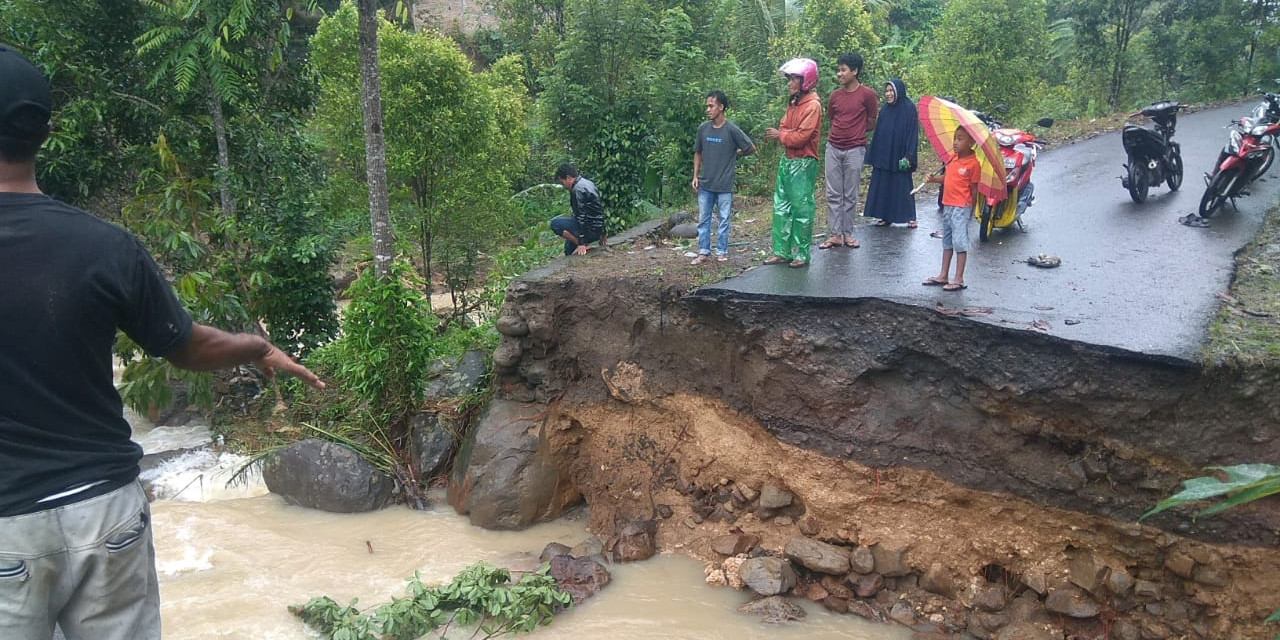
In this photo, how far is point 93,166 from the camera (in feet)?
29.4

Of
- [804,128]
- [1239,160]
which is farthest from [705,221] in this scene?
[1239,160]

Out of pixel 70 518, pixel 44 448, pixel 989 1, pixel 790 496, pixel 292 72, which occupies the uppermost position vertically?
pixel 989 1

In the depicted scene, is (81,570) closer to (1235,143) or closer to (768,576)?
(768,576)

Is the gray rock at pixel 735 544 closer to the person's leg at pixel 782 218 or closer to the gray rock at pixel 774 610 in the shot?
the gray rock at pixel 774 610

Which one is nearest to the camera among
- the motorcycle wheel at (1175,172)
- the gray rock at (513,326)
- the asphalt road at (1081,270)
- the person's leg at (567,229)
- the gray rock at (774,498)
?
the asphalt road at (1081,270)

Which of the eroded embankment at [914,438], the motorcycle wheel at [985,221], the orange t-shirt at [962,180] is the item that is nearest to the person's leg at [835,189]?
the motorcycle wheel at [985,221]

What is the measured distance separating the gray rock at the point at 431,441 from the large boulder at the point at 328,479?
319mm

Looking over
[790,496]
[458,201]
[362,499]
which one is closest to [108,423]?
[790,496]

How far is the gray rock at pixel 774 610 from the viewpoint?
5.55m

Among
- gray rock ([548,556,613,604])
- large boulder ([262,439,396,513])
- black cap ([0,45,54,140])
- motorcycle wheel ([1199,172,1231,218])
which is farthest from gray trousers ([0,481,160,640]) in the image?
motorcycle wheel ([1199,172,1231,218])

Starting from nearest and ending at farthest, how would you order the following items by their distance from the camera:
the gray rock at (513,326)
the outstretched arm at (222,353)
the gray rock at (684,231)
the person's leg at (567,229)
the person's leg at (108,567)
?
1. the person's leg at (108,567)
2. the outstretched arm at (222,353)
3. the gray rock at (513,326)
4. the person's leg at (567,229)
5. the gray rock at (684,231)

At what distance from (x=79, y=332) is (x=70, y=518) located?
0.50 m

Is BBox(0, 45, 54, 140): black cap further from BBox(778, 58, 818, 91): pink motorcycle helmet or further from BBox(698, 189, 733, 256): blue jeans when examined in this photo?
BBox(698, 189, 733, 256): blue jeans

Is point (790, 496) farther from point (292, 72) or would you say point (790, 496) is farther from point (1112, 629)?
point (292, 72)
